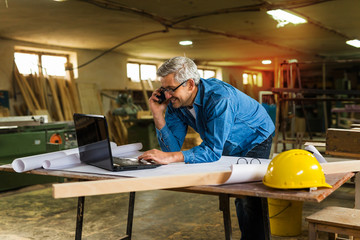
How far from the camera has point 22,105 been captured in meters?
7.26

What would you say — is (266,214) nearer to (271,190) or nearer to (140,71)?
(271,190)

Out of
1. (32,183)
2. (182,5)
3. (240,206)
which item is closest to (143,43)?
(182,5)

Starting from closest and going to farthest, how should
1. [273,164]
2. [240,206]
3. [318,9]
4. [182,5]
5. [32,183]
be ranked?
[273,164] < [240,206] < [32,183] < [182,5] < [318,9]

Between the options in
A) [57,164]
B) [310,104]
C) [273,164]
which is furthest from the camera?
[310,104]

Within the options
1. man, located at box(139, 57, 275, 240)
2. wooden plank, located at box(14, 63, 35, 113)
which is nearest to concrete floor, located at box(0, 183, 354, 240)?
man, located at box(139, 57, 275, 240)

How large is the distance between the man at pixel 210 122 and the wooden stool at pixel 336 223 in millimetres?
339

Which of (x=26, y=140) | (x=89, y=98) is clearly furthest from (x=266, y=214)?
(x=89, y=98)

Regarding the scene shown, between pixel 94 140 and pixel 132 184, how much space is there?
548 mm

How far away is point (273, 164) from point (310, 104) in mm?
13577

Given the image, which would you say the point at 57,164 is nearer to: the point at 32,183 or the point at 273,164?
the point at 273,164

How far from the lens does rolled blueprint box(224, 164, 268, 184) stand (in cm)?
169

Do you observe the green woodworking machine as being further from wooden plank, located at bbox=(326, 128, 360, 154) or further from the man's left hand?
wooden plank, located at bbox=(326, 128, 360, 154)

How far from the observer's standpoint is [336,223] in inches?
83.5

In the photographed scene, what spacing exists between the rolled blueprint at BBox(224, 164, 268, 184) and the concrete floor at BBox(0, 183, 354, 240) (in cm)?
184
